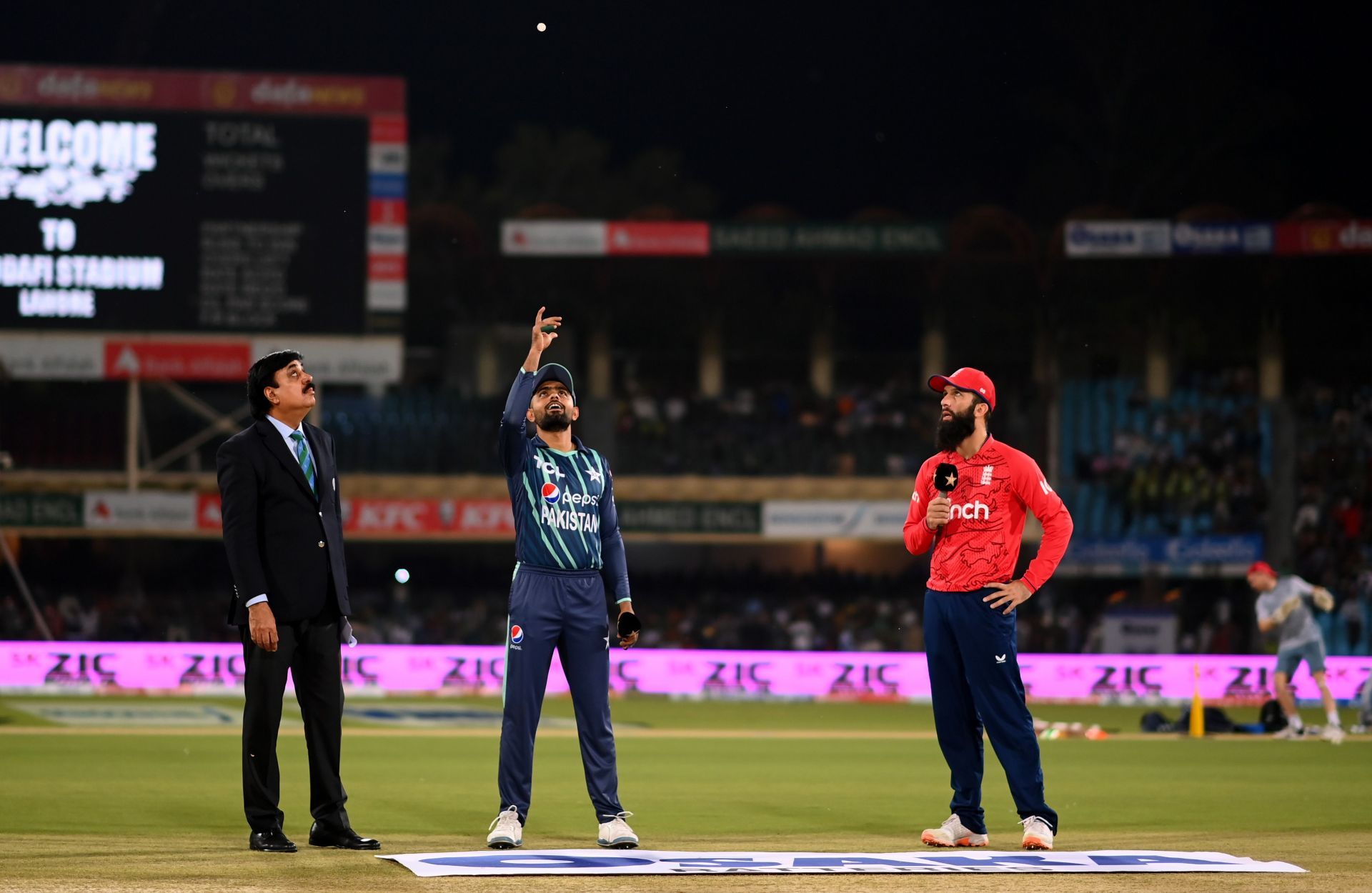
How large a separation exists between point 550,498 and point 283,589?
4.23 feet

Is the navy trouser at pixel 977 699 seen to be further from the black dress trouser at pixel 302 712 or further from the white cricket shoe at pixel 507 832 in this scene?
the black dress trouser at pixel 302 712

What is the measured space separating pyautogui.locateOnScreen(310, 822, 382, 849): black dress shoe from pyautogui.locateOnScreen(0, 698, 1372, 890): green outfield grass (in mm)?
121

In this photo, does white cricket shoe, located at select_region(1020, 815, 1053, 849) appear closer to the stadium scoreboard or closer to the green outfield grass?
the green outfield grass

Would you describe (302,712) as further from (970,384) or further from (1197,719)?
(1197,719)

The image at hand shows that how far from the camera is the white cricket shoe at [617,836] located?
7.98 m

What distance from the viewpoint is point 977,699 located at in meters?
8.12

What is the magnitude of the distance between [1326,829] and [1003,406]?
911 inches

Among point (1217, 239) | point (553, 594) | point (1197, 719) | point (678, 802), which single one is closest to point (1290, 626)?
point (1197, 719)

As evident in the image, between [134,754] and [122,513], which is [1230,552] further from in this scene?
[134,754]

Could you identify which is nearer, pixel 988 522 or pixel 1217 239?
pixel 988 522

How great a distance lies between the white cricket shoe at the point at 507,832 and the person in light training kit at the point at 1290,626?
1138 centimetres

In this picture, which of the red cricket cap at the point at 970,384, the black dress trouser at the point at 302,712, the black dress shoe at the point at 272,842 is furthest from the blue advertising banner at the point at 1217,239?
the black dress shoe at the point at 272,842

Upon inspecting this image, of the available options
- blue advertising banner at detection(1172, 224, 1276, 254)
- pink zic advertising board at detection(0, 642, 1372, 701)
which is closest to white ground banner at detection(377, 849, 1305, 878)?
pink zic advertising board at detection(0, 642, 1372, 701)

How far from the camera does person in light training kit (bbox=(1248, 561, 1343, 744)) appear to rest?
17.4 meters
